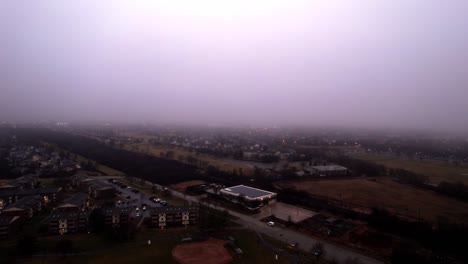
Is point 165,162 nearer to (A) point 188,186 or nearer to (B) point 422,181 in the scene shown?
(A) point 188,186

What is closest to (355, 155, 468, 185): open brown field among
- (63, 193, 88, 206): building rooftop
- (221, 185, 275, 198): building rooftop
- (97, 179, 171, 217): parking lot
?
(221, 185, 275, 198): building rooftop

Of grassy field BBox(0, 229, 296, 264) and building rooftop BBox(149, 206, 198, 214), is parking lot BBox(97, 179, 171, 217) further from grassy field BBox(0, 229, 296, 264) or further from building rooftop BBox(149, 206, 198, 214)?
grassy field BBox(0, 229, 296, 264)

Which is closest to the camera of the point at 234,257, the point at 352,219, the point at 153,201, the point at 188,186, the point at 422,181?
the point at 234,257

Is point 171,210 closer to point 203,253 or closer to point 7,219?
point 203,253

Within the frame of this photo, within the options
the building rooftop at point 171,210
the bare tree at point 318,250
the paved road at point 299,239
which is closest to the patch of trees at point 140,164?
the building rooftop at point 171,210

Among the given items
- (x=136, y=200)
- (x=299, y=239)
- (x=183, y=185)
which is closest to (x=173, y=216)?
(x=136, y=200)

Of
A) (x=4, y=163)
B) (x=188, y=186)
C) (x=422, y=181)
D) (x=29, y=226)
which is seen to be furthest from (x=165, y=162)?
(x=422, y=181)
